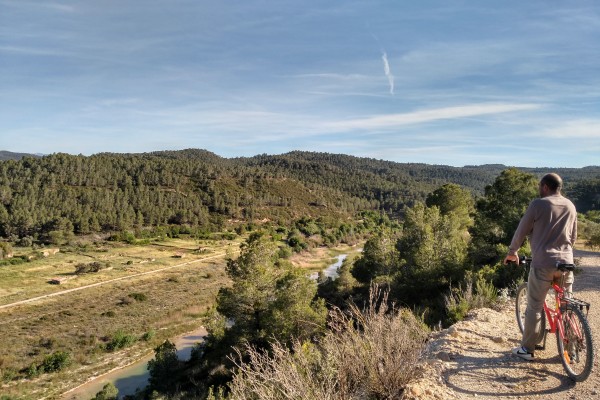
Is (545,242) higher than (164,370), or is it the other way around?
(545,242)

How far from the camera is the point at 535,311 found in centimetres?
503

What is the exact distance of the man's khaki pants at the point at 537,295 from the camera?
4.83 meters

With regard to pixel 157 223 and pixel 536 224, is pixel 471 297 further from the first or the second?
pixel 157 223

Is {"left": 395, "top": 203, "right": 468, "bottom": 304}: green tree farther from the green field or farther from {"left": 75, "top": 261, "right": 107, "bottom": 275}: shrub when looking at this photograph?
{"left": 75, "top": 261, "right": 107, "bottom": 275}: shrub

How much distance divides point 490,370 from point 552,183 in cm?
262

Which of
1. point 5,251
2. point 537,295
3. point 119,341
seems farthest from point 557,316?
point 5,251

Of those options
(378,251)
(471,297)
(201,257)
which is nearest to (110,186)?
(201,257)

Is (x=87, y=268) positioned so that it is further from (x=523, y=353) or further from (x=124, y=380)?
(x=523, y=353)

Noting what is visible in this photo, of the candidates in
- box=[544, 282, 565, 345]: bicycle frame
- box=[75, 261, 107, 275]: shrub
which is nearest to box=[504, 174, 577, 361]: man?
box=[544, 282, 565, 345]: bicycle frame

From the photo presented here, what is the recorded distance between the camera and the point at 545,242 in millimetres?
4816

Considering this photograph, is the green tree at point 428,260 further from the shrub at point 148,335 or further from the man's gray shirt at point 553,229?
the shrub at point 148,335

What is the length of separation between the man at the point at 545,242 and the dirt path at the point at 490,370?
1.06ft

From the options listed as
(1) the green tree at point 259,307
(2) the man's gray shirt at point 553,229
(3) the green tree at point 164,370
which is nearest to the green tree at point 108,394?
(3) the green tree at point 164,370

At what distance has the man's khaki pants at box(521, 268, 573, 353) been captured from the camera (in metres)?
4.83
